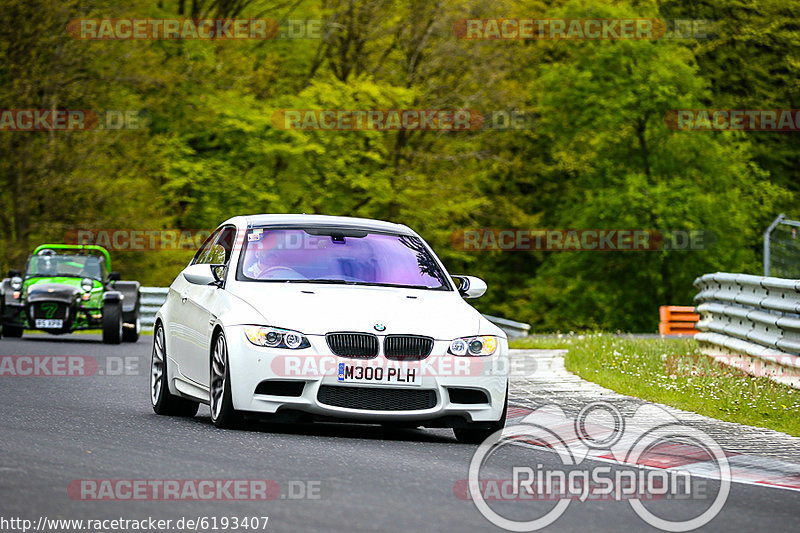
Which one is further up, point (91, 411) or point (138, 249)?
point (91, 411)

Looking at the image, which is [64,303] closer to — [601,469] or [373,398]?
[373,398]

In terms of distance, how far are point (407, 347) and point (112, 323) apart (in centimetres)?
1518

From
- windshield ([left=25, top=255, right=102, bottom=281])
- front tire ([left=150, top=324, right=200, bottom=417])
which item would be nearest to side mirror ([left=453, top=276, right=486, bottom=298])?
front tire ([left=150, top=324, right=200, bottom=417])

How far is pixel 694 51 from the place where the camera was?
172 ft

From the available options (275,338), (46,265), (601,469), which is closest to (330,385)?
(275,338)

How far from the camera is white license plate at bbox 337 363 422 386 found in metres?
9.98

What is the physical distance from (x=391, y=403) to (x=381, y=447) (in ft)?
1.97

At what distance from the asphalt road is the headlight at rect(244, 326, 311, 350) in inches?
24.8

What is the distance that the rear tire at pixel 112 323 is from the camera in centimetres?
2447

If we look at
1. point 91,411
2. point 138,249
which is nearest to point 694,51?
point 138,249

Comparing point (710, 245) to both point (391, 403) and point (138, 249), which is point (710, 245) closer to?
point (138, 249)

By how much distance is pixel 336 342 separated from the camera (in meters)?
10.0

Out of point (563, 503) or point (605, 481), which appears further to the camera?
point (605, 481)

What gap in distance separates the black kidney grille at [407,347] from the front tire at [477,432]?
0.73 meters
